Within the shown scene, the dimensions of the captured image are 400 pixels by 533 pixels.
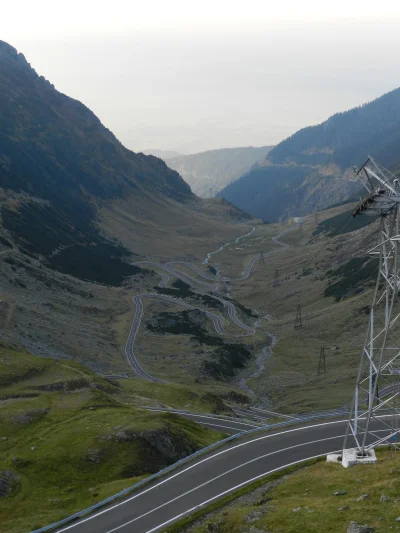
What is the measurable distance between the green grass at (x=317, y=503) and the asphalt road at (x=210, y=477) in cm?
182

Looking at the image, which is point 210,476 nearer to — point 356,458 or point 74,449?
point 356,458

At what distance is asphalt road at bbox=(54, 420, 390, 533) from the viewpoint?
41781 millimetres

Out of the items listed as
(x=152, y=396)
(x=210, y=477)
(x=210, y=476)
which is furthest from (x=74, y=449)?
(x=152, y=396)

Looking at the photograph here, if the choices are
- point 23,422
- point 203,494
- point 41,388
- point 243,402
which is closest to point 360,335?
point 243,402

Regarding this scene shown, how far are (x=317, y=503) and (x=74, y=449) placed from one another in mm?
25302

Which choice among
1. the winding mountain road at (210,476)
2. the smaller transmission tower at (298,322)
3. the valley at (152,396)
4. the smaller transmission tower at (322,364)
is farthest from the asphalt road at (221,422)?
the smaller transmission tower at (298,322)

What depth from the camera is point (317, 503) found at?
3597cm

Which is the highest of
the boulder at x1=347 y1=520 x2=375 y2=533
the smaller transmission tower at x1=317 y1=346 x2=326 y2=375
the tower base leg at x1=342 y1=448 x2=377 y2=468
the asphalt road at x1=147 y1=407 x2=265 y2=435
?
the boulder at x1=347 y1=520 x2=375 y2=533

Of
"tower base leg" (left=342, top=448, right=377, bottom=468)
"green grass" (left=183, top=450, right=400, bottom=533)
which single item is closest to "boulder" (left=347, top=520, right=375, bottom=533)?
"green grass" (left=183, top=450, right=400, bottom=533)

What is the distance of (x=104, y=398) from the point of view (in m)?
70.6

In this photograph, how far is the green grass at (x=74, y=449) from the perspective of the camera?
47312 millimetres

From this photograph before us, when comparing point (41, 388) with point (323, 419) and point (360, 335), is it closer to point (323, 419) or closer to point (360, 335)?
point (323, 419)

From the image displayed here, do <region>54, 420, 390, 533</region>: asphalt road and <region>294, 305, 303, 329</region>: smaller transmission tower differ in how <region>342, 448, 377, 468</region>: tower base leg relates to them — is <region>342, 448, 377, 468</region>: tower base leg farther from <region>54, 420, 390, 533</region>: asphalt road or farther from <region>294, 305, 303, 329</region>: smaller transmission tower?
<region>294, 305, 303, 329</region>: smaller transmission tower

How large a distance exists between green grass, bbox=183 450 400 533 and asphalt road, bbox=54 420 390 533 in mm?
1820
